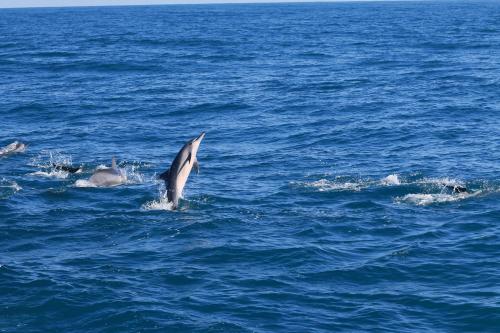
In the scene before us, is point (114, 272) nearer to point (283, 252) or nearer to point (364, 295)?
point (283, 252)

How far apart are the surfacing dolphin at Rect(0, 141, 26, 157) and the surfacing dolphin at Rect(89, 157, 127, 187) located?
7859mm

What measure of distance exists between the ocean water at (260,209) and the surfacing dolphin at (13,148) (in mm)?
702

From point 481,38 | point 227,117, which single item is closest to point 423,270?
point 227,117

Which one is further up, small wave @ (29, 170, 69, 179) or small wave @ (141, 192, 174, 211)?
small wave @ (141, 192, 174, 211)

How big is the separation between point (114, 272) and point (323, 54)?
6706cm

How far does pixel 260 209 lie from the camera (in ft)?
102

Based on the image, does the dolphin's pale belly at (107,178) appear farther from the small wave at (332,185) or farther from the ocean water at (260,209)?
the small wave at (332,185)

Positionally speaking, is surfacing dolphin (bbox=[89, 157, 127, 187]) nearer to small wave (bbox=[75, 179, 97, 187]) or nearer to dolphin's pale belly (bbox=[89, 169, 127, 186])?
dolphin's pale belly (bbox=[89, 169, 127, 186])

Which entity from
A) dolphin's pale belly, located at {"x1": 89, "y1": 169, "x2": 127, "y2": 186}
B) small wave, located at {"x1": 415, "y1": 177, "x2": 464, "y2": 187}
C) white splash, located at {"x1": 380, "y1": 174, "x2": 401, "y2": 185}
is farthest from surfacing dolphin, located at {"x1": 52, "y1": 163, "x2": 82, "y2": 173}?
small wave, located at {"x1": 415, "y1": 177, "x2": 464, "y2": 187}

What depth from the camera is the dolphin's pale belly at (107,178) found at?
34844mm

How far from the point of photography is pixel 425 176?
115 feet

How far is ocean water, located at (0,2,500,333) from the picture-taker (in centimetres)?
2205

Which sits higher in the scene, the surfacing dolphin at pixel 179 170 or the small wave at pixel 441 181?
the surfacing dolphin at pixel 179 170

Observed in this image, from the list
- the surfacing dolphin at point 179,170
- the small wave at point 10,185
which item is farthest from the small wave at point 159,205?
the small wave at point 10,185
